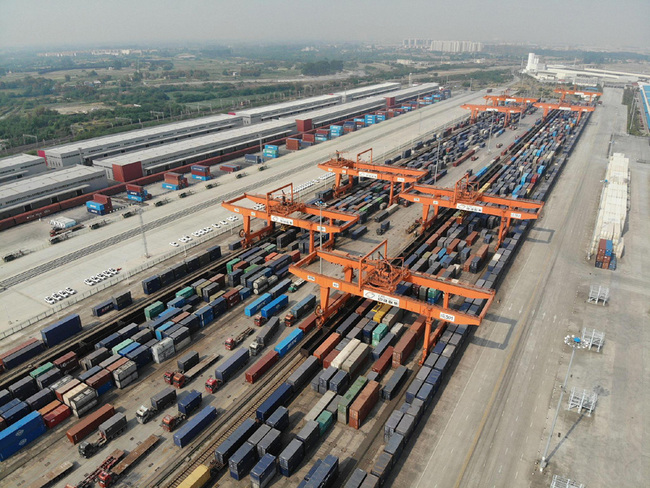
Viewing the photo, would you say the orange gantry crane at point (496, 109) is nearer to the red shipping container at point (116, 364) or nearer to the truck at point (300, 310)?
the truck at point (300, 310)

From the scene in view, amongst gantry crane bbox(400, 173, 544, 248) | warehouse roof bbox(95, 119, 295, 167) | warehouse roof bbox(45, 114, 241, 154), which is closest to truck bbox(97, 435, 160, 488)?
gantry crane bbox(400, 173, 544, 248)

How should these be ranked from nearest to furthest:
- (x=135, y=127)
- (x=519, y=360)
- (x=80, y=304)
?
(x=519, y=360)
(x=80, y=304)
(x=135, y=127)

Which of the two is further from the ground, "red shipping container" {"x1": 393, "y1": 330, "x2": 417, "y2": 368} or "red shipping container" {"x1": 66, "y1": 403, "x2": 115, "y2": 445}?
"red shipping container" {"x1": 393, "y1": 330, "x2": 417, "y2": 368}

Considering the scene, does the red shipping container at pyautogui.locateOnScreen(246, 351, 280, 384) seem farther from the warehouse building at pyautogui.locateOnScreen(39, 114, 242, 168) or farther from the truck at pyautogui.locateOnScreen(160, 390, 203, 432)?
the warehouse building at pyautogui.locateOnScreen(39, 114, 242, 168)

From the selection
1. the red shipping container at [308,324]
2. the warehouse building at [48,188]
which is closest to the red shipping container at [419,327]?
the red shipping container at [308,324]

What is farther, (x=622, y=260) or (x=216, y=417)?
(x=622, y=260)

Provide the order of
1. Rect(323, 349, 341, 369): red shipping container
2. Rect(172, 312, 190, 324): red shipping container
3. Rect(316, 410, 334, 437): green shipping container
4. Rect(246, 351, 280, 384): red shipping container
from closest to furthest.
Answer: Rect(316, 410, 334, 437): green shipping container, Rect(246, 351, 280, 384): red shipping container, Rect(323, 349, 341, 369): red shipping container, Rect(172, 312, 190, 324): red shipping container

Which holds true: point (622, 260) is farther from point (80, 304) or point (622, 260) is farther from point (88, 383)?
point (80, 304)

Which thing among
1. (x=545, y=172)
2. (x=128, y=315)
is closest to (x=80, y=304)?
(x=128, y=315)
